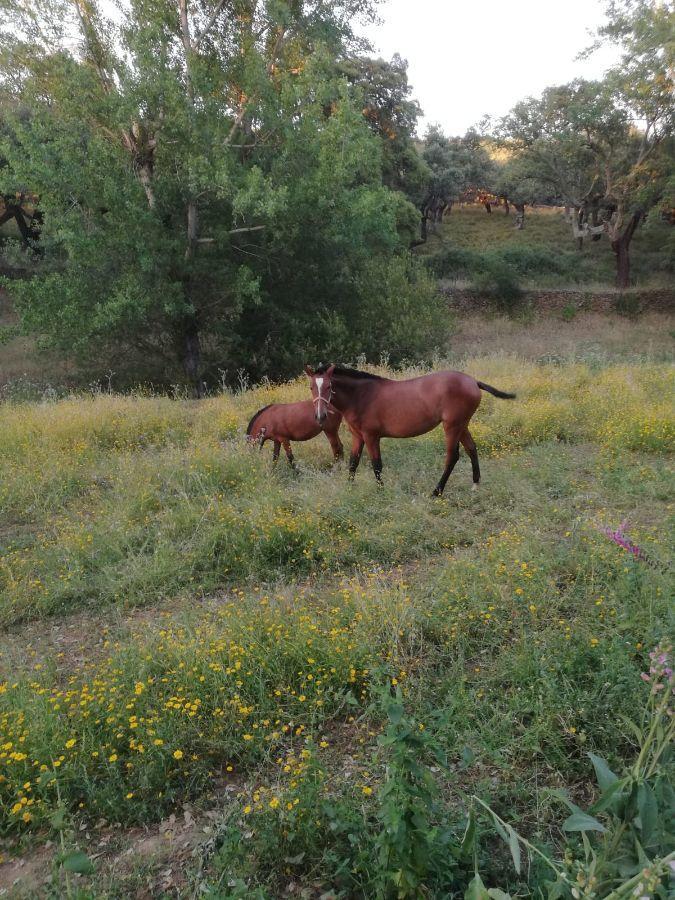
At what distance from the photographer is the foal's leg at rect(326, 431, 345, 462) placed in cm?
724

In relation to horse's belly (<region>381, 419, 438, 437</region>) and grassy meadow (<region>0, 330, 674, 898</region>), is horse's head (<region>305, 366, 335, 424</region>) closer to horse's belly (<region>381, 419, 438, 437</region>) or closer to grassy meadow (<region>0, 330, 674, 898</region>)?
horse's belly (<region>381, 419, 438, 437</region>)

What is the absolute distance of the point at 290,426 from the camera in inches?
277

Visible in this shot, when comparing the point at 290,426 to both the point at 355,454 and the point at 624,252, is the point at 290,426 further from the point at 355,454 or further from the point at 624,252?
the point at 624,252

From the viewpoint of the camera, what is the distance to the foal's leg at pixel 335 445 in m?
7.24

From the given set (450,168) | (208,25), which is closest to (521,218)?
(450,168)

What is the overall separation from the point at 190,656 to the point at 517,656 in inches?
81.3

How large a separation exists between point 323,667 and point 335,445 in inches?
167

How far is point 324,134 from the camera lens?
13.8 meters

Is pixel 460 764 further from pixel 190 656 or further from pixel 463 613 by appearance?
pixel 190 656

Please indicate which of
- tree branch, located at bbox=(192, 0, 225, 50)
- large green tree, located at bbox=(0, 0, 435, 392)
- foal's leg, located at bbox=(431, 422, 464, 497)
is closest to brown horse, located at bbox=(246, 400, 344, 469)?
foal's leg, located at bbox=(431, 422, 464, 497)

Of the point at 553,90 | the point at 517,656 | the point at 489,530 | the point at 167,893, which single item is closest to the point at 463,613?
the point at 517,656

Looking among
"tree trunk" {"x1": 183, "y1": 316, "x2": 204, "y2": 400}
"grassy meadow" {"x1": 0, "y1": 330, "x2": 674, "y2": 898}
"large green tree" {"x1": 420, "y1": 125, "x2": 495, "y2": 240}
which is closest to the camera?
"grassy meadow" {"x1": 0, "y1": 330, "x2": 674, "y2": 898}

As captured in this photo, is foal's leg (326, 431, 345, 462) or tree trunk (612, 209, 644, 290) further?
tree trunk (612, 209, 644, 290)

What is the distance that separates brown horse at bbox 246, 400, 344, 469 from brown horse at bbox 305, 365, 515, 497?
0.48 m
